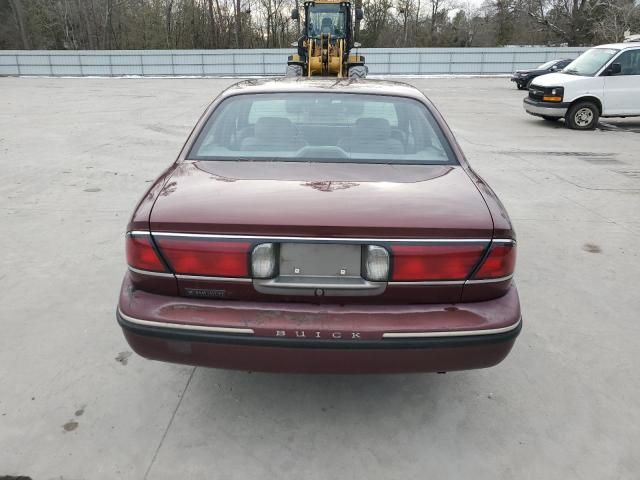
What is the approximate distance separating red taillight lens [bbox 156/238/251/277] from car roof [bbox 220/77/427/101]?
152 centimetres

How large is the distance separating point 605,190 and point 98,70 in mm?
Answer: 31717

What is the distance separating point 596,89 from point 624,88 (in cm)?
58

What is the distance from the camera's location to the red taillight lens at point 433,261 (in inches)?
82.6

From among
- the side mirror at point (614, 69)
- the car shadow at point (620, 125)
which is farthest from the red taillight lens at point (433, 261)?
the car shadow at point (620, 125)

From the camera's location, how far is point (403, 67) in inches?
1252

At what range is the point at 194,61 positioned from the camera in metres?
31.7

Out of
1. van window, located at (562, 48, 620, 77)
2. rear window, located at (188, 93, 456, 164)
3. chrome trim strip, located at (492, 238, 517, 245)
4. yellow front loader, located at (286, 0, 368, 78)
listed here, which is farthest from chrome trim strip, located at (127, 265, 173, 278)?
yellow front loader, located at (286, 0, 368, 78)

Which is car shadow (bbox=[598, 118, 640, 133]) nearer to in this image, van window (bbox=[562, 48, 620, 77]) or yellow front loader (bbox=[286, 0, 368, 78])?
van window (bbox=[562, 48, 620, 77])

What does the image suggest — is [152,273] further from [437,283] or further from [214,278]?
[437,283]

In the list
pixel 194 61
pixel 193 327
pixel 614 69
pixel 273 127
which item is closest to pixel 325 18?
pixel 614 69

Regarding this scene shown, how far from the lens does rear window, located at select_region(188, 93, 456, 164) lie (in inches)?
115

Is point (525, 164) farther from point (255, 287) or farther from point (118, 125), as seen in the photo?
point (118, 125)

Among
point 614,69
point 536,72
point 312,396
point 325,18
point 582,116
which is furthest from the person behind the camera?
point 536,72

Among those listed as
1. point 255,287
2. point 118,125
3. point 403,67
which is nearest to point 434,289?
point 255,287
